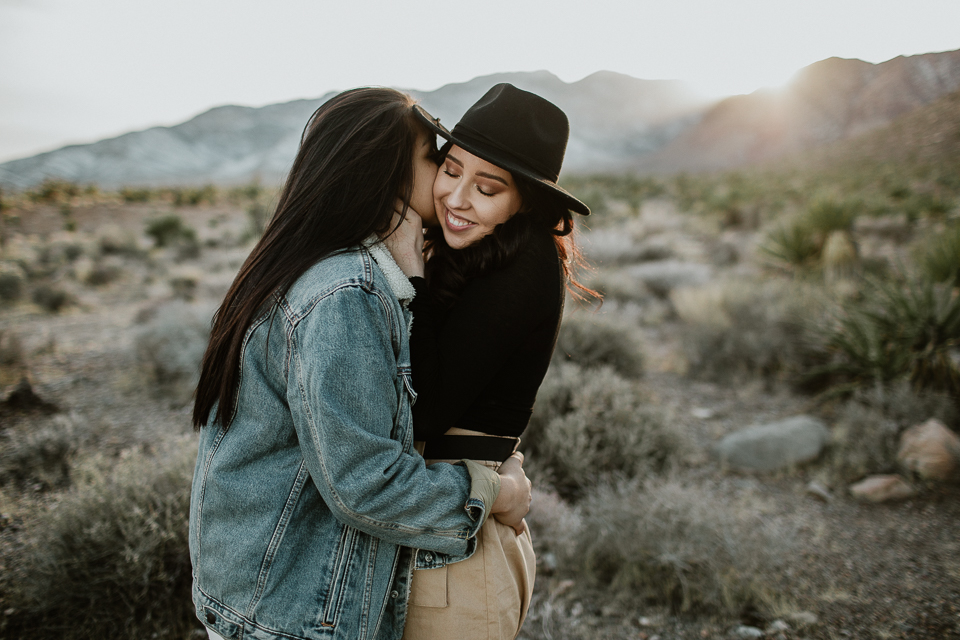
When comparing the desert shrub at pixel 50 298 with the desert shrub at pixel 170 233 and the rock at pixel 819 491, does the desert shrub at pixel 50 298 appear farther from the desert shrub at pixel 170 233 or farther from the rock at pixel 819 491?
the rock at pixel 819 491

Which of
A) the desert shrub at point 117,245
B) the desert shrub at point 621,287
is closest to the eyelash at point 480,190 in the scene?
the desert shrub at point 621,287

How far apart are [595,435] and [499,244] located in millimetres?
2765

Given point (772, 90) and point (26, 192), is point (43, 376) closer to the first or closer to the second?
point (26, 192)

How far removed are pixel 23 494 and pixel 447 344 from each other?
11.3 feet

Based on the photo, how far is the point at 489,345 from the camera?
1363 mm

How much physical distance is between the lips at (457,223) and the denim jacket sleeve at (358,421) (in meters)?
0.55

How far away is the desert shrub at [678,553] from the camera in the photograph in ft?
8.74

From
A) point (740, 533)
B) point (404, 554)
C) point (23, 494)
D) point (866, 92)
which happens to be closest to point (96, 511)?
point (23, 494)

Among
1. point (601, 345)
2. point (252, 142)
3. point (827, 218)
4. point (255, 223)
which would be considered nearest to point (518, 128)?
point (601, 345)

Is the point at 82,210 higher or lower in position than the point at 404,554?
lower

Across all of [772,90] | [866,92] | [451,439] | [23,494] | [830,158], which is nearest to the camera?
[451,439]

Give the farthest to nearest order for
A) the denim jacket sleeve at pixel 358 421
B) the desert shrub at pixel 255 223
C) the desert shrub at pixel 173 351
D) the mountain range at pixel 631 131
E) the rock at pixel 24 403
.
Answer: the mountain range at pixel 631 131 → the desert shrub at pixel 255 223 → the desert shrub at pixel 173 351 → the rock at pixel 24 403 → the denim jacket sleeve at pixel 358 421

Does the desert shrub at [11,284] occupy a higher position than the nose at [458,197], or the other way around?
the nose at [458,197]

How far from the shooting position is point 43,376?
536 centimetres
